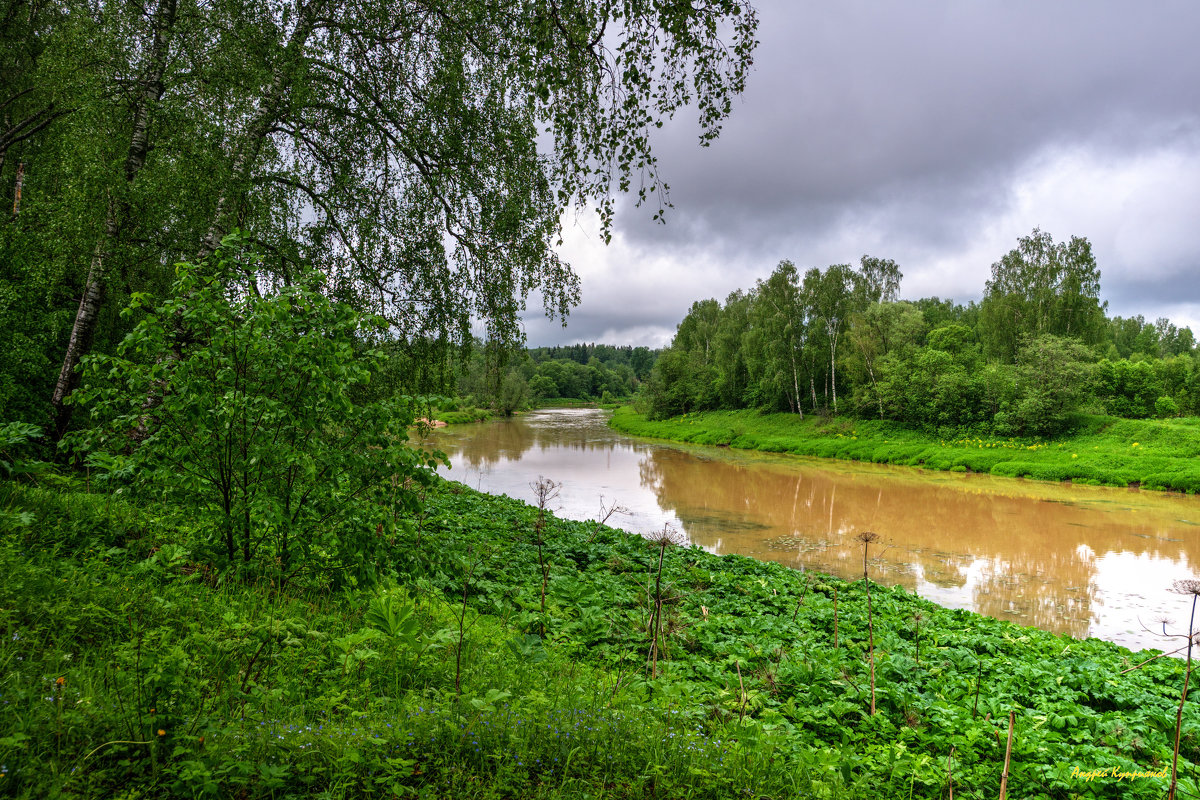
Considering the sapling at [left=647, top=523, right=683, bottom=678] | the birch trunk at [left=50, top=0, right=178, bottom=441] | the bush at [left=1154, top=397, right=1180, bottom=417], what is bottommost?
the sapling at [left=647, top=523, right=683, bottom=678]

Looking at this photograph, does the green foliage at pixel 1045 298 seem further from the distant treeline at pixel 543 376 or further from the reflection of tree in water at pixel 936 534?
the distant treeline at pixel 543 376

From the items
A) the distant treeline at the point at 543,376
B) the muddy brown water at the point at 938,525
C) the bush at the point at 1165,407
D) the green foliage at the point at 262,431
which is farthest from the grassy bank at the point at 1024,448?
the green foliage at the point at 262,431

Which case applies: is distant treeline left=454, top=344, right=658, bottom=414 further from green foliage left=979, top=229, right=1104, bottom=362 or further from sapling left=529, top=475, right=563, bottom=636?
green foliage left=979, top=229, right=1104, bottom=362

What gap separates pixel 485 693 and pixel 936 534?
1528 centimetres

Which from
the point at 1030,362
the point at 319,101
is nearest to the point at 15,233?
the point at 319,101

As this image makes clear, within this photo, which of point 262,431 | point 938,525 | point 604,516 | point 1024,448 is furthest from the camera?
point 1024,448

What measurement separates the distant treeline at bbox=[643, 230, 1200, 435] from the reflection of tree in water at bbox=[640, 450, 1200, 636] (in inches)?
504

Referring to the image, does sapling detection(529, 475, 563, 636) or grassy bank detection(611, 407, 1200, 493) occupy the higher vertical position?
sapling detection(529, 475, 563, 636)

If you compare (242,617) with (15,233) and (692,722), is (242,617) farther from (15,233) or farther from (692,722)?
(15,233)

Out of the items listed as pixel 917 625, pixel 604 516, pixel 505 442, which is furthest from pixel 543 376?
pixel 917 625

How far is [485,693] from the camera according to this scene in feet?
10.9

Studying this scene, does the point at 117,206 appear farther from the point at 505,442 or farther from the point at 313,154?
the point at 505,442

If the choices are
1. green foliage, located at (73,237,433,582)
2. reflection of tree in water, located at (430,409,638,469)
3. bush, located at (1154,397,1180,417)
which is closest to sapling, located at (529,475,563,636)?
green foliage, located at (73,237,433,582)

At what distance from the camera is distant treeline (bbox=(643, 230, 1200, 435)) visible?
104 ft
